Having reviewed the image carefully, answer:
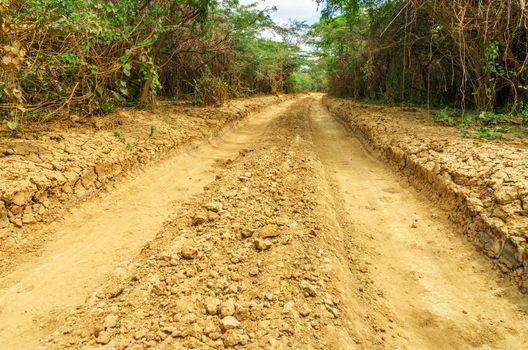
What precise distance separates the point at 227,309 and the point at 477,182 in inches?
122

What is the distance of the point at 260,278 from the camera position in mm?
2217

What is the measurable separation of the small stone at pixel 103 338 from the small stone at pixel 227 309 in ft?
2.00

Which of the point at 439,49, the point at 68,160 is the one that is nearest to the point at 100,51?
the point at 68,160

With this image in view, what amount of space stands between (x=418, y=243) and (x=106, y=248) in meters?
3.01

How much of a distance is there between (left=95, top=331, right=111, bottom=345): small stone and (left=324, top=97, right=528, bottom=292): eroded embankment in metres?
2.90

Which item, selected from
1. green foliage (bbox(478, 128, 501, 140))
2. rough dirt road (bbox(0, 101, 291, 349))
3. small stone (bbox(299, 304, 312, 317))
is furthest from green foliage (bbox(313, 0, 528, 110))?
small stone (bbox(299, 304, 312, 317))

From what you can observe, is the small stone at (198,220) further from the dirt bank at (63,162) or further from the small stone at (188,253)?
the dirt bank at (63,162)

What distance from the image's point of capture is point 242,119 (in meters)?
10.1

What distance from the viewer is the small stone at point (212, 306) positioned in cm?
188

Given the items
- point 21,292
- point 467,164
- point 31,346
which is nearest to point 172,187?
point 21,292

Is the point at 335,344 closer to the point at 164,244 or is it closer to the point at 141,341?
the point at 141,341

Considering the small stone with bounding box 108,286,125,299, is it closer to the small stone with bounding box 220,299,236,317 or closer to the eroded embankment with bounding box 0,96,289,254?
the small stone with bounding box 220,299,236,317

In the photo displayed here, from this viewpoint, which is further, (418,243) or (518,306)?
(418,243)

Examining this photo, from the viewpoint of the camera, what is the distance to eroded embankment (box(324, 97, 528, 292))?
2694 millimetres
